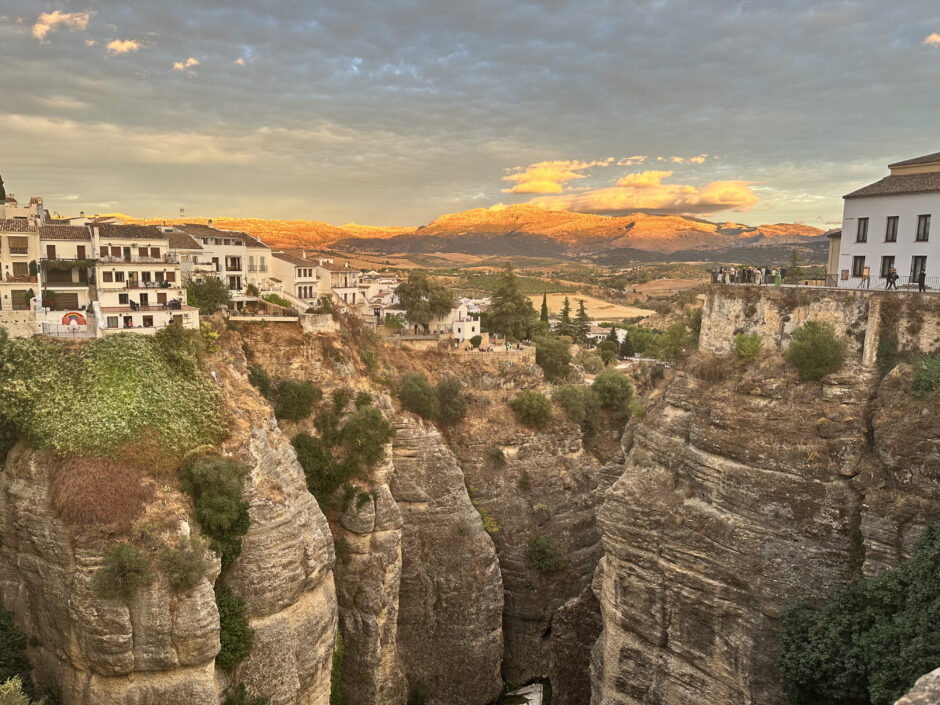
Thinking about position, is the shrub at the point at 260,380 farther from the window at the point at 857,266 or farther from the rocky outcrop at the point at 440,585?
the window at the point at 857,266

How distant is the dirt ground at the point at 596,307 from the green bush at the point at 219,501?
86.6 m

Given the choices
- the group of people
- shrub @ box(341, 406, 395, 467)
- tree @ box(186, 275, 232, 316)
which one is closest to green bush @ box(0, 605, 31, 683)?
shrub @ box(341, 406, 395, 467)

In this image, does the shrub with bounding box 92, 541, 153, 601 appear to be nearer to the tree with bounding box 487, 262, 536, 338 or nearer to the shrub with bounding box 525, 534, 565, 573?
the shrub with bounding box 525, 534, 565, 573

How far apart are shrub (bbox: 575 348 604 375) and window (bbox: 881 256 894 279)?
33.3 meters

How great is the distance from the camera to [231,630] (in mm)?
24391

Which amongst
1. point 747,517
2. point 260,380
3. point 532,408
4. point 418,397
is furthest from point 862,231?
point 260,380

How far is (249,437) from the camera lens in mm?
27141

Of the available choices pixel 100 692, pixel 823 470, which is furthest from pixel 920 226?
pixel 100 692

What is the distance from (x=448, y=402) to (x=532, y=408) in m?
5.69

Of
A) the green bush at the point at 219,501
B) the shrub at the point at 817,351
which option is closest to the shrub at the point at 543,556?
the green bush at the point at 219,501

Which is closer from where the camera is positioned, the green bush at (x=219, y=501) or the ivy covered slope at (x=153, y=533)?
the ivy covered slope at (x=153, y=533)

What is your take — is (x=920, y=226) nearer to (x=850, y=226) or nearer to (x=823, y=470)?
(x=850, y=226)

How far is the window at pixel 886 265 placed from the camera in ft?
87.0

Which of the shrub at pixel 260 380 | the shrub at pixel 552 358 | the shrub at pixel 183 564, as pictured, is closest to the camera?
the shrub at pixel 183 564
